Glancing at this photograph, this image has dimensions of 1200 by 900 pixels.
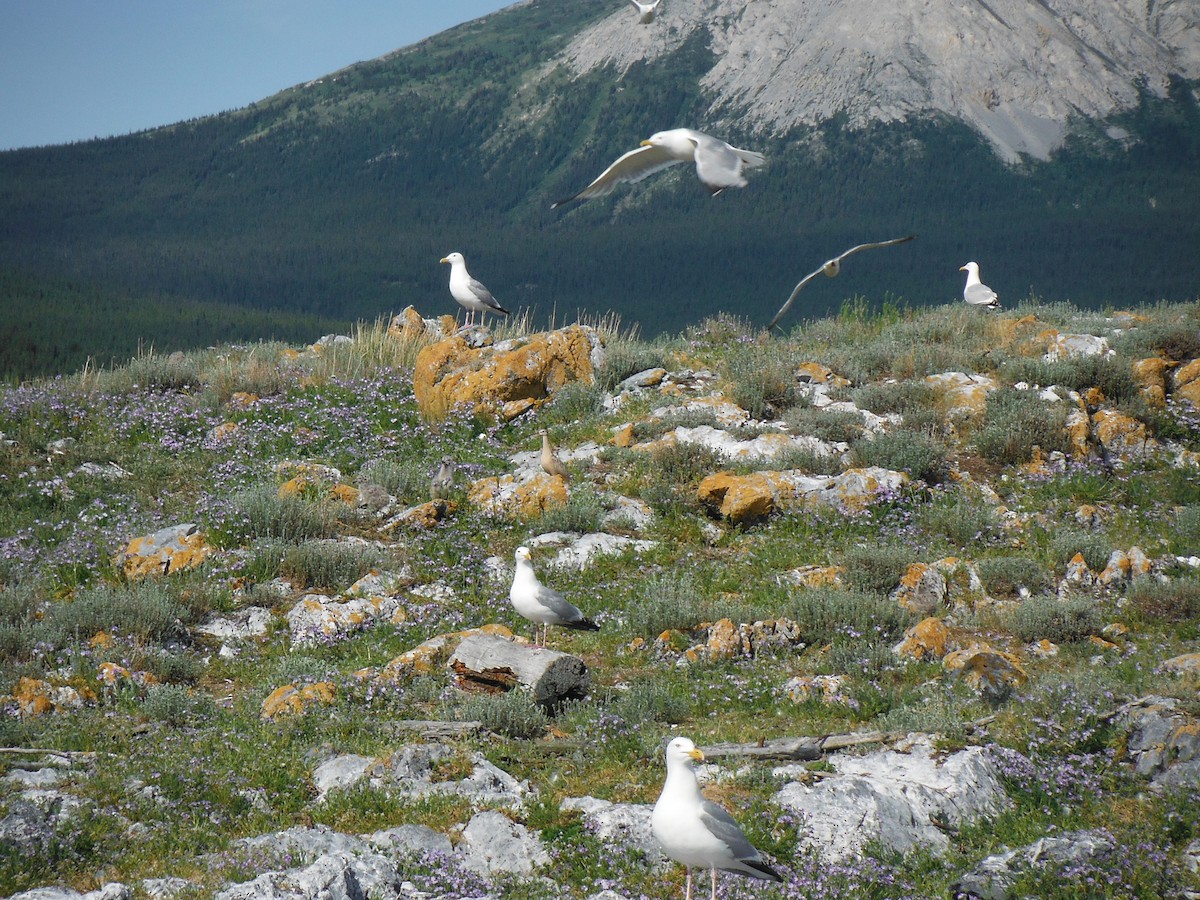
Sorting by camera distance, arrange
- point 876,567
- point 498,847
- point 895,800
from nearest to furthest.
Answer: point 498,847 → point 895,800 → point 876,567

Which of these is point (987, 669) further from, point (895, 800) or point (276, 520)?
point (276, 520)

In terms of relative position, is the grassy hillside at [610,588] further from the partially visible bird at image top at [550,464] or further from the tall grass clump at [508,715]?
the partially visible bird at image top at [550,464]

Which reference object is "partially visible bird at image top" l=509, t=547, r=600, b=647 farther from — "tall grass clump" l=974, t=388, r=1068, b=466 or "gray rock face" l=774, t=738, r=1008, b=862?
"tall grass clump" l=974, t=388, r=1068, b=466

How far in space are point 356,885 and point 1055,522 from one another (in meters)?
8.02

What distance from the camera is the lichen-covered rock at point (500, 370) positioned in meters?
14.8

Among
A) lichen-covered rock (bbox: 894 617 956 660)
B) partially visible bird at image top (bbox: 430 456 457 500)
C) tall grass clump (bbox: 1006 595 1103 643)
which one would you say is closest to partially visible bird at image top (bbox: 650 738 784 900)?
lichen-covered rock (bbox: 894 617 956 660)

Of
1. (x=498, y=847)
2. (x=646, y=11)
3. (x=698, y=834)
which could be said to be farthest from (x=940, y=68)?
(x=698, y=834)

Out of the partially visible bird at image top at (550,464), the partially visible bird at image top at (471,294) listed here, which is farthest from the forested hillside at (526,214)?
the partially visible bird at image top at (550,464)

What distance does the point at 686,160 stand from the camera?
927 centimetres

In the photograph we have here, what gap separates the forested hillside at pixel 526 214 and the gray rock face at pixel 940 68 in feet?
14.5

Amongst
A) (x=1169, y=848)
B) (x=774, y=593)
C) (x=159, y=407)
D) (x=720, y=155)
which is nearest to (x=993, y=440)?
(x=774, y=593)

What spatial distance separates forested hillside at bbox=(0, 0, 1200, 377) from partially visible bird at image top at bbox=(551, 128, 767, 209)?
64199 millimetres

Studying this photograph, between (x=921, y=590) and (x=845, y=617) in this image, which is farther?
(x=921, y=590)

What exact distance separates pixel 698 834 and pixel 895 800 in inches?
63.0
